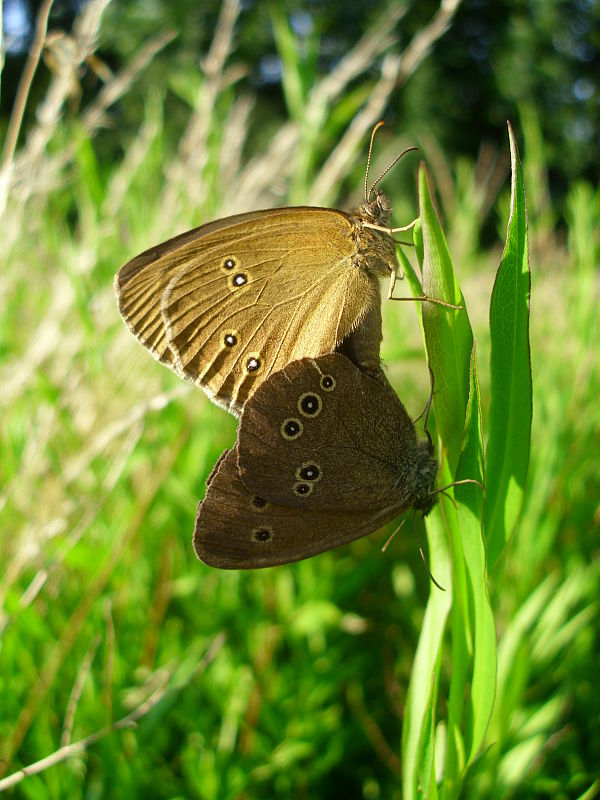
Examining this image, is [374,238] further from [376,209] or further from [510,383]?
[510,383]

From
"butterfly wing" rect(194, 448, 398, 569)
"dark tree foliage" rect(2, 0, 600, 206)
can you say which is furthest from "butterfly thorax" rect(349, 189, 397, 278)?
"dark tree foliage" rect(2, 0, 600, 206)

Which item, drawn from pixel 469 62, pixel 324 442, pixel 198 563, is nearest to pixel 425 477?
pixel 324 442

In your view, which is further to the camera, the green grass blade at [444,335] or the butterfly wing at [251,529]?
the butterfly wing at [251,529]

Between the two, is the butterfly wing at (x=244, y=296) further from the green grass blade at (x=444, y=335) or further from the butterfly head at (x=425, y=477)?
the green grass blade at (x=444, y=335)

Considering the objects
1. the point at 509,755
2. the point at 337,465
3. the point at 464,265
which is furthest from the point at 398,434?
the point at 464,265

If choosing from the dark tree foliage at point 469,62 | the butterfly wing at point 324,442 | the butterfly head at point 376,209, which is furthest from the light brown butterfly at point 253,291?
the dark tree foliage at point 469,62

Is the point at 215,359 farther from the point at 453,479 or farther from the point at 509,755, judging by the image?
the point at 509,755

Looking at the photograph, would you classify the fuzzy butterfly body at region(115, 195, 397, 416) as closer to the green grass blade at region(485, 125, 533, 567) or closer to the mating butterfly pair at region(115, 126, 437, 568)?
the mating butterfly pair at region(115, 126, 437, 568)
